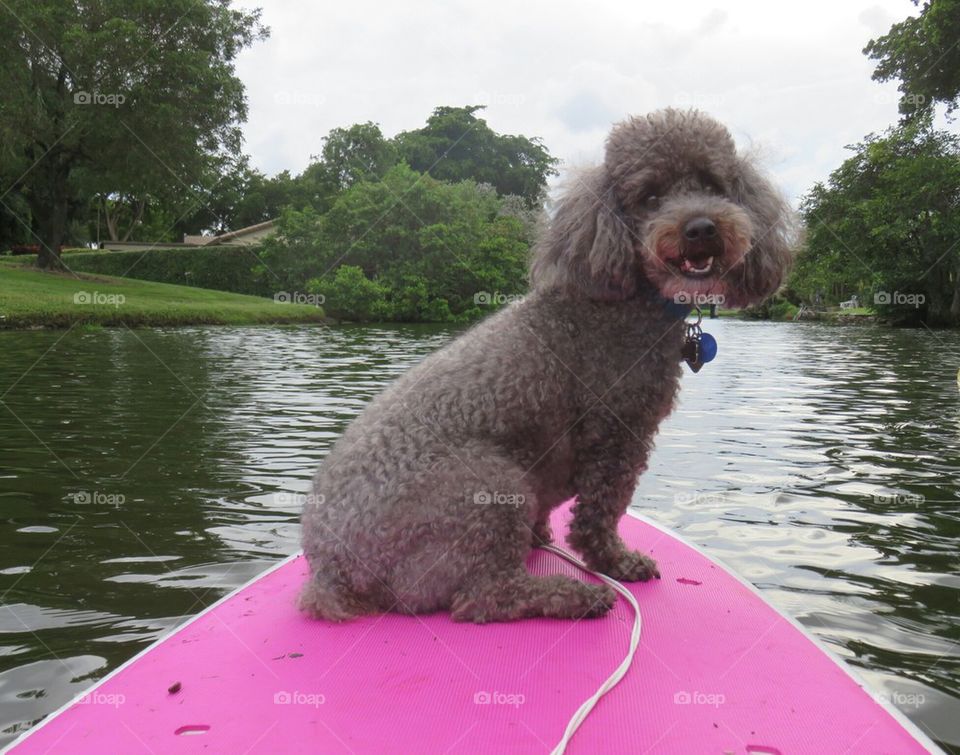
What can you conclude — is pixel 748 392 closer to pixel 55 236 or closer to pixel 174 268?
pixel 55 236

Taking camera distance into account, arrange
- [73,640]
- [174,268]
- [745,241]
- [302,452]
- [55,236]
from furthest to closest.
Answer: [174,268], [55,236], [302,452], [73,640], [745,241]

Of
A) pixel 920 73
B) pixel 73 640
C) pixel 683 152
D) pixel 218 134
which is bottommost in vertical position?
pixel 73 640

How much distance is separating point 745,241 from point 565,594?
1553 mm

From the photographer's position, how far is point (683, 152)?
319 centimetres

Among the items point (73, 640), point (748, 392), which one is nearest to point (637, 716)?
point (73, 640)
